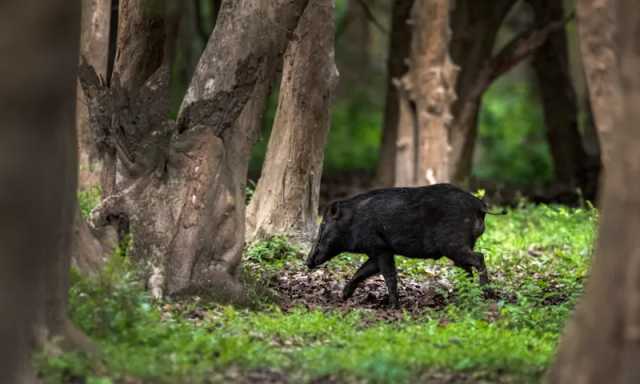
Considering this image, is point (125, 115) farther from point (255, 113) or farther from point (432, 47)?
point (432, 47)

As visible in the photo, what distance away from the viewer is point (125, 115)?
1078 cm

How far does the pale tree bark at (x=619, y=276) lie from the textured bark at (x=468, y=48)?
14776 mm

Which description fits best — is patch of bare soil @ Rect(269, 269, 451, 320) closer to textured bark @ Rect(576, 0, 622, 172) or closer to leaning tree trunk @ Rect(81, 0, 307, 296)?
leaning tree trunk @ Rect(81, 0, 307, 296)

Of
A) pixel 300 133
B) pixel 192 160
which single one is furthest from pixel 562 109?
pixel 192 160

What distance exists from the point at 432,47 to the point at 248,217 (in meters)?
5.99

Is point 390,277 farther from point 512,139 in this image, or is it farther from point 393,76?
point 512,139

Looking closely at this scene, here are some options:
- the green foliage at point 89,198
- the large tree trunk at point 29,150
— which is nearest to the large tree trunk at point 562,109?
the green foliage at point 89,198

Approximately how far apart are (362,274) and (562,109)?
12.1 m

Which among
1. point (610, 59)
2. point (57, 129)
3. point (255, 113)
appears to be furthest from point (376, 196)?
point (57, 129)

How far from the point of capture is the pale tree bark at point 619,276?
21.3ft

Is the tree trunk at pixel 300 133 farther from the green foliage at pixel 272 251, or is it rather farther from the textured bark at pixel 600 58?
the textured bark at pixel 600 58

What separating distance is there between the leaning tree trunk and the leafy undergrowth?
0.41 metres

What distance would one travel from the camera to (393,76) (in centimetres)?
2180

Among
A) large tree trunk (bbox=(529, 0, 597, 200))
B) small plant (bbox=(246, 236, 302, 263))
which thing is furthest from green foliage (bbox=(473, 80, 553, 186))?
small plant (bbox=(246, 236, 302, 263))
